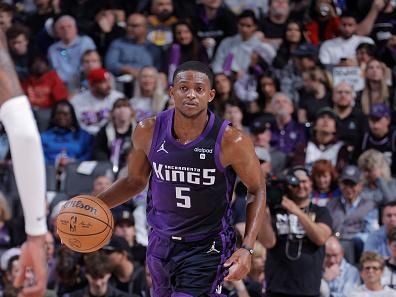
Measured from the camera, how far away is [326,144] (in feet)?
34.1

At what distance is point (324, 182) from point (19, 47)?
4524 millimetres

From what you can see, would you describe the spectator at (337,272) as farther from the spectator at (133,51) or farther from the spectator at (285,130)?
the spectator at (133,51)

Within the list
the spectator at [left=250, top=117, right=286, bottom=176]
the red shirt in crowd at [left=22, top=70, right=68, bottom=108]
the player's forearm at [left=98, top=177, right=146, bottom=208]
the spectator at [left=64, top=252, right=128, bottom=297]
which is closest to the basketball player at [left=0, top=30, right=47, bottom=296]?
the player's forearm at [left=98, top=177, right=146, bottom=208]

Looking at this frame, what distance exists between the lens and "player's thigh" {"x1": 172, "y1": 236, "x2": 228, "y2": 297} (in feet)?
18.4

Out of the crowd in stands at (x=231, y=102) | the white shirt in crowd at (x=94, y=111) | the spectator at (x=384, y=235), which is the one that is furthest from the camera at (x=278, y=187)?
the white shirt in crowd at (x=94, y=111)

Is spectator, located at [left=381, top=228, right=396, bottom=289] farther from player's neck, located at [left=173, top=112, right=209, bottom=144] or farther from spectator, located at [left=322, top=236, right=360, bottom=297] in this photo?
player's neck, located at [left=173, top=112, right=209, bottom=144]

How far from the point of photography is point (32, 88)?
11.7 m

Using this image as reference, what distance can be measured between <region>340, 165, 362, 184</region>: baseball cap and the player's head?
444cm

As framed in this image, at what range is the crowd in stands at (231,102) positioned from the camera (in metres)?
9.00

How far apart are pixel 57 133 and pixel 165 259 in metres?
5.48

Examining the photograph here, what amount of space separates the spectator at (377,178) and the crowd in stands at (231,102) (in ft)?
0.04

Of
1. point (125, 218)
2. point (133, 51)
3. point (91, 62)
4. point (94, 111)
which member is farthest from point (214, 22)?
point (125, 218)

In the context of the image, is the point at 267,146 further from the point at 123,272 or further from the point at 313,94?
the point at 123,272

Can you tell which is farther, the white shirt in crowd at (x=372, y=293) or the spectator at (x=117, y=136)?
the spectator at (x=117, y=136)
